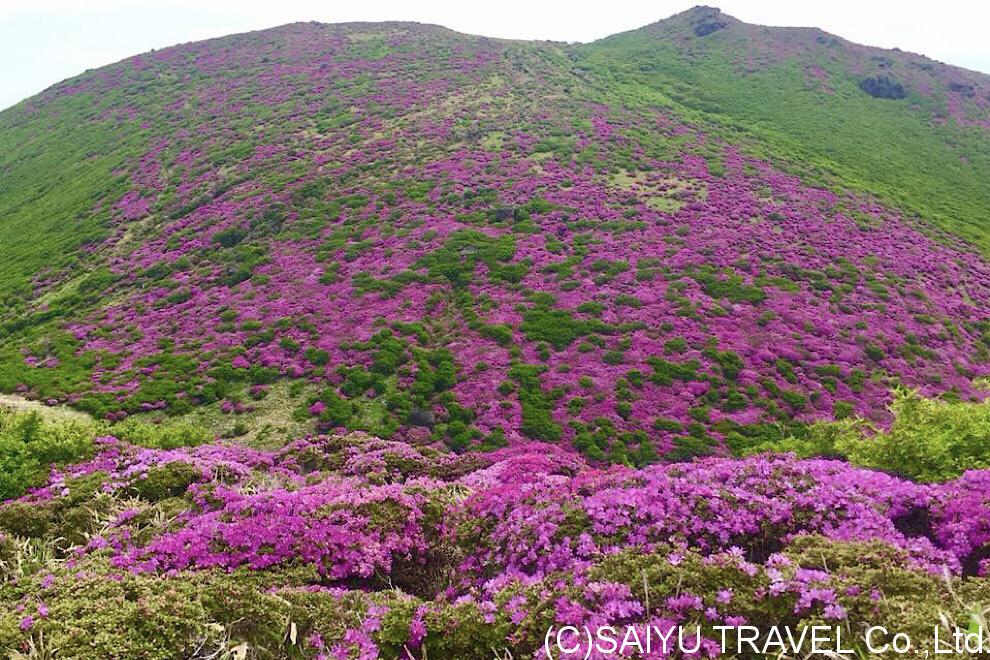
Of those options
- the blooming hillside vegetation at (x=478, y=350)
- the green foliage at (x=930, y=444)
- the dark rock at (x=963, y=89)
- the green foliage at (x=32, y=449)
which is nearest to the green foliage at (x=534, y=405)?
the blooming hillside vegetation at (x=478, y=350)

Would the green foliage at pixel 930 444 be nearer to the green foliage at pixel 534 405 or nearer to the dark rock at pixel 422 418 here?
the green foliage at pixel 534 405

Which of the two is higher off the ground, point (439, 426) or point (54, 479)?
point (54, 479)

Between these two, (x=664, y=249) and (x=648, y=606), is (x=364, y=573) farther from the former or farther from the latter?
(x=664, y=249)

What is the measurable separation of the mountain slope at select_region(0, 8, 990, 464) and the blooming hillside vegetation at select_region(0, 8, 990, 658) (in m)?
0.35

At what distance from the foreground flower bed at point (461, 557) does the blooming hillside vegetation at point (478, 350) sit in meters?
0.06

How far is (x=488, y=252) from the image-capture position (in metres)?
45.2

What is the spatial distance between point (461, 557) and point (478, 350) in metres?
23.2

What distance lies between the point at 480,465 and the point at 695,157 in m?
57.2

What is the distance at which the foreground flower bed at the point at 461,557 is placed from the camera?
712cm

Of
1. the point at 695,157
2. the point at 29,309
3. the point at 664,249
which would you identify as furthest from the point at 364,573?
the point at 695,157

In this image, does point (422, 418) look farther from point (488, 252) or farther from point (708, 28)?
point (708, 28)

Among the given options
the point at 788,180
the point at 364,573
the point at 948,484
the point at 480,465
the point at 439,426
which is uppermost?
the point at 788,180

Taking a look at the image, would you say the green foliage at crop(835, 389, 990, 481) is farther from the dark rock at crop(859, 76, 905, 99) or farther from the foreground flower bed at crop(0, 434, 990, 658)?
the dark rock at crop(859, 76, 905, 99)

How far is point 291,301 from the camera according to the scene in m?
40.3
